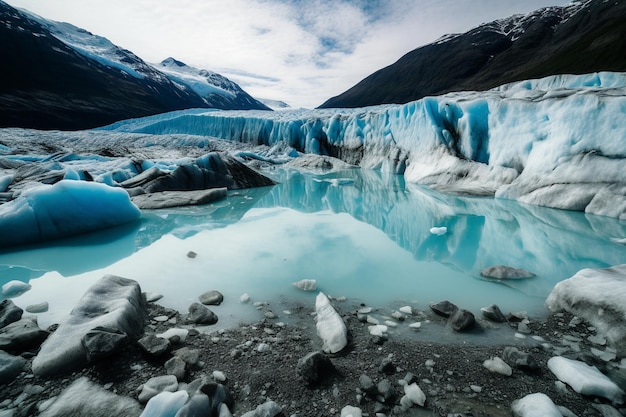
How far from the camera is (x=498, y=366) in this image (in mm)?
1694

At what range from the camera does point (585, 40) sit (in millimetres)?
47094

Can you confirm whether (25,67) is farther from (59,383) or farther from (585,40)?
(585,40)

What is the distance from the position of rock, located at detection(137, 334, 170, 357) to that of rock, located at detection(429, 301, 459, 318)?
198 cm

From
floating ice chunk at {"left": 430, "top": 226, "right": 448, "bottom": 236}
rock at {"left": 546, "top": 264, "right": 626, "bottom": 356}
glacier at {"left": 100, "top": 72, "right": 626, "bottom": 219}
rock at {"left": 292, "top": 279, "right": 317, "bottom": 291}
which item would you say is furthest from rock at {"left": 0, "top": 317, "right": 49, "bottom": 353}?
glacier at {"left": 100, "top": 72, "right": 626, "bottom": 219}

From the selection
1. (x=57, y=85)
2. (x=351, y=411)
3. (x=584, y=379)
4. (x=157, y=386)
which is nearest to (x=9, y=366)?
(x=157, y=386)

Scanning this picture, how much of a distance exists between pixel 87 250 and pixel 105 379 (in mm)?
3400

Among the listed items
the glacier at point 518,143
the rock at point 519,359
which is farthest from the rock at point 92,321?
the glacier at point 518,143

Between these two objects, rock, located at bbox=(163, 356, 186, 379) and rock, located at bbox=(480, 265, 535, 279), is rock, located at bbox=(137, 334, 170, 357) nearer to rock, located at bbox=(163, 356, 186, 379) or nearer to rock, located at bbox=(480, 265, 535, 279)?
rock, located at bbox=(163, 356, 186, 379)

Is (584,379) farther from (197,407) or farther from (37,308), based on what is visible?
(37,308)

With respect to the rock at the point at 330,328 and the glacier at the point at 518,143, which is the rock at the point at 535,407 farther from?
the glacier at the point at 518,143

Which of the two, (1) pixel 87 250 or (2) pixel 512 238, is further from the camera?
(2) pixel 512 238

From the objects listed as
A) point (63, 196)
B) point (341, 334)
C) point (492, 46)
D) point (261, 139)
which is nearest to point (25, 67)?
point (261, 139)

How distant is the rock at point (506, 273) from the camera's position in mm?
3189

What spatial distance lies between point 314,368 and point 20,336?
1.76m
